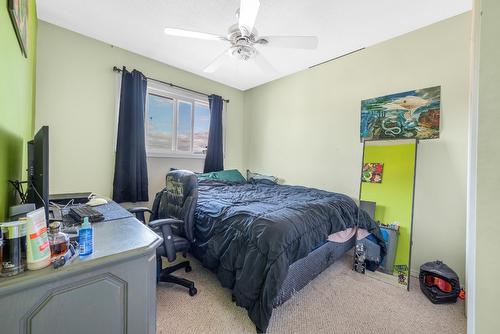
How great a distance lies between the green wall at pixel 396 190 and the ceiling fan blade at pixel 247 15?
1.94m


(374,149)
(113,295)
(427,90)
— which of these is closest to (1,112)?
(113,295)

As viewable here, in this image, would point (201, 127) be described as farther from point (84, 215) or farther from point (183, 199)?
point (84, 215)

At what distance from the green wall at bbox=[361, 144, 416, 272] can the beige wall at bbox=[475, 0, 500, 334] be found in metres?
1.56

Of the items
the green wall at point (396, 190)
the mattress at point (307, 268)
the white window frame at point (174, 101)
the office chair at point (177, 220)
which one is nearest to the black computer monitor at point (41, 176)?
the office chair at point (177, 220)

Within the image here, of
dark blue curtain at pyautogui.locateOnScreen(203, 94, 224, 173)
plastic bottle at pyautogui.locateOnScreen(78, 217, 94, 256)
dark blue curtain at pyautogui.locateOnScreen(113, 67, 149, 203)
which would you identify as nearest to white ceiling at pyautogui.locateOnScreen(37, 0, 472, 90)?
dark blue curtain at pyautogui.locateOnScreen(113, 67, 149, 203)

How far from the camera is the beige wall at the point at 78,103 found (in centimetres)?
244

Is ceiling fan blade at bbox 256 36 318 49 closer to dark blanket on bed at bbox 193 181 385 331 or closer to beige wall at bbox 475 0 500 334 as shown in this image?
beige wall at bbox 475 0 500 334

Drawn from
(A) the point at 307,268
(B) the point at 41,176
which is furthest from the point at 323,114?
(B) the point at 41,176

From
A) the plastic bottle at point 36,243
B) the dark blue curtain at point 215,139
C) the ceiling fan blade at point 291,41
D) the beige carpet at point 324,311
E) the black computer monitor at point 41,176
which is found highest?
the ceiling fan blade at point 291,41

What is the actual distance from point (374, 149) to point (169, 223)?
2.41 metres

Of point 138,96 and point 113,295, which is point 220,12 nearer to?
point 138,96

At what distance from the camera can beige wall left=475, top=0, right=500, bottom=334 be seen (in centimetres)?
79

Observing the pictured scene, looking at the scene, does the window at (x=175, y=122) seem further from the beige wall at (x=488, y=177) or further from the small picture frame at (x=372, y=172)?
the beige wall at (x=488, y=177)

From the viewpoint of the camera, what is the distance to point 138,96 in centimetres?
296
